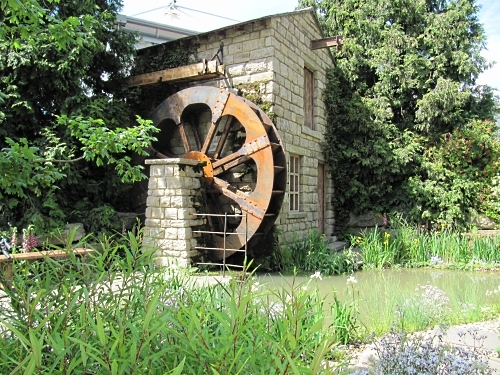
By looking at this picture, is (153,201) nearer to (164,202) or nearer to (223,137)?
(164,202)

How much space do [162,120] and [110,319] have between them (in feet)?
20.4

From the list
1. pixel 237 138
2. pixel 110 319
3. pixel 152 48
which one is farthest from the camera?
pixel 152 48

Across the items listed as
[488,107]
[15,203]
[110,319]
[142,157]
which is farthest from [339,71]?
[110,319]

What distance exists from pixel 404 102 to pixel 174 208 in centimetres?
611

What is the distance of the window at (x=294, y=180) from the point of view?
7.51 meters

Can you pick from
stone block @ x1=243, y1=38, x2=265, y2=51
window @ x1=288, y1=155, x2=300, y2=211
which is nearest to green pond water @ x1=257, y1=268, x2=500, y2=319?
window @ x1=288, y1=155, x2=300, y2=211

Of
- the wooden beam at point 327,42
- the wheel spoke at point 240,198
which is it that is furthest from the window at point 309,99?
the wheel spoke at point 240,198

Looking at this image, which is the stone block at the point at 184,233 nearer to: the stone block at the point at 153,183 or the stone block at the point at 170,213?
the stone block at the point at 170,213

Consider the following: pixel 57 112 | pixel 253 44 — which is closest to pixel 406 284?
pixel 253 44

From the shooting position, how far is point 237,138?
22.5 feet

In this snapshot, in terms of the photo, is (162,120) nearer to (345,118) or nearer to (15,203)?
(15,203)

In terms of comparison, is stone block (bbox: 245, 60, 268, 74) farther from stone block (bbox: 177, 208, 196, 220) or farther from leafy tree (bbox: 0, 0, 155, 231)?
stone block (bbox: 177, 208, 196, 220)

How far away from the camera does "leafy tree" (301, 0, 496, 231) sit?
28.8 ft

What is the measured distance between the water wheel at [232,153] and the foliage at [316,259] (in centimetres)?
78
